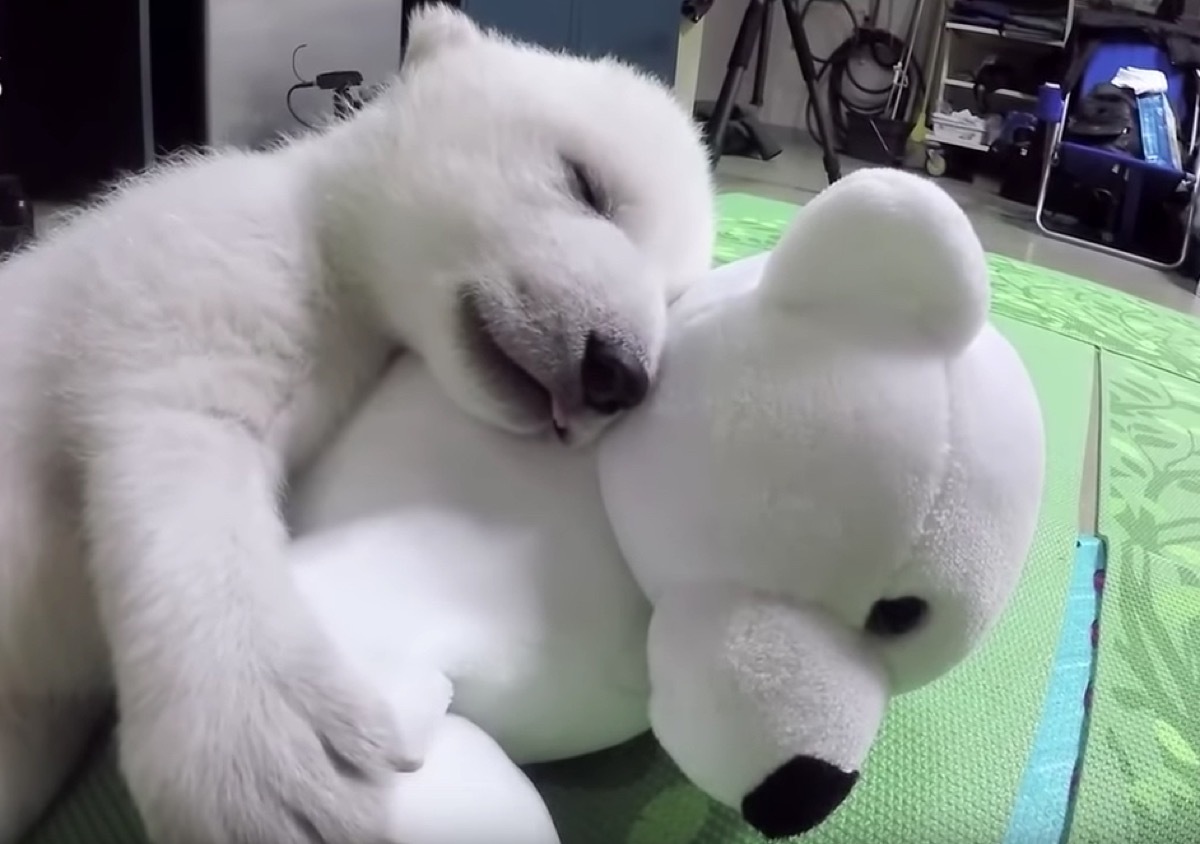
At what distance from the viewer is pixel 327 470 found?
74cm

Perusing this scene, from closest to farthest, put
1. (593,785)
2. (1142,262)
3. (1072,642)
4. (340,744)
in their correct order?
(340,744) < (593,785) < (1072,642) < (1142,262)

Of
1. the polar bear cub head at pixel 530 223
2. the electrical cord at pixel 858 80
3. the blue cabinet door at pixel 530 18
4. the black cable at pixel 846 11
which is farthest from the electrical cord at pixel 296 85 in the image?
the black cable at pixel 846 11

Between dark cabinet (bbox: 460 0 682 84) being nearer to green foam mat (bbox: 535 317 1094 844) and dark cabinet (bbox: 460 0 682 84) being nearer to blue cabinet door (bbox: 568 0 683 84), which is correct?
blue cabinet door (bbox: 568 0 683 84)

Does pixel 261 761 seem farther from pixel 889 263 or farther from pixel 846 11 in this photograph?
pixel 846 11

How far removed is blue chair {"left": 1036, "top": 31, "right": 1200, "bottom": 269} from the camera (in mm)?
4312

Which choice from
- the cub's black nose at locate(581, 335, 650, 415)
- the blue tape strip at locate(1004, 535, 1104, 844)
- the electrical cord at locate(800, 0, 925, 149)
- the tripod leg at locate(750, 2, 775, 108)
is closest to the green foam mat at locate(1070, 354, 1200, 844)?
the blue tape strip at locate(1004, 535, 1104, 844)

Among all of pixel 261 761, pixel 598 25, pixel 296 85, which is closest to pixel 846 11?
pixel 598 25

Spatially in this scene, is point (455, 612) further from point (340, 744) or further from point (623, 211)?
point (623, 211)

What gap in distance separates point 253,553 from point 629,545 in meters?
0.20

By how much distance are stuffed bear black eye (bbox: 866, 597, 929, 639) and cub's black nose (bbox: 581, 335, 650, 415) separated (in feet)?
0.60

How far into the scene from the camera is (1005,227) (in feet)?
14.7

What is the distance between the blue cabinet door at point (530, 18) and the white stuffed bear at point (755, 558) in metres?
2.93

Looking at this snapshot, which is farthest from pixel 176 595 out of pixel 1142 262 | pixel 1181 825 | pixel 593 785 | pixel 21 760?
pixel 1142 262

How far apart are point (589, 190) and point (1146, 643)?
63cm
